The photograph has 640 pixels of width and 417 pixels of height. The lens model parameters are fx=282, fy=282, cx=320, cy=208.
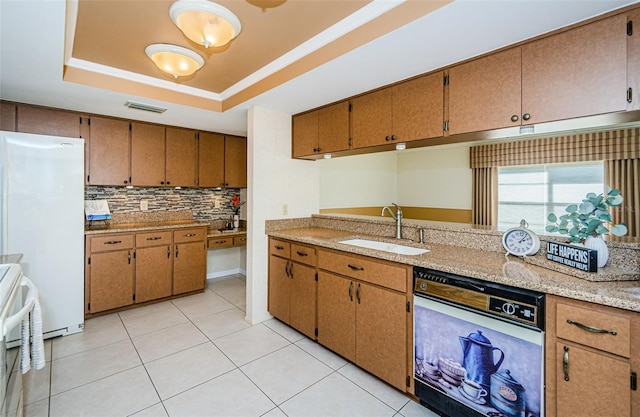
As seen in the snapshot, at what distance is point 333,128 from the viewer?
2.80 metres

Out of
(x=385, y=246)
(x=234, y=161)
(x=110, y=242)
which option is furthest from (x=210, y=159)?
(x=385, y=246)

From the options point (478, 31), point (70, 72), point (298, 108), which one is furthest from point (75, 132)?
point (478, 31)

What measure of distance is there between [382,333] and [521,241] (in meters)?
1.11

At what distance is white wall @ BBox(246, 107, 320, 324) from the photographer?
3002 mm

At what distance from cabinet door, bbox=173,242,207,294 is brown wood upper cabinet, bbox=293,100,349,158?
1898mm

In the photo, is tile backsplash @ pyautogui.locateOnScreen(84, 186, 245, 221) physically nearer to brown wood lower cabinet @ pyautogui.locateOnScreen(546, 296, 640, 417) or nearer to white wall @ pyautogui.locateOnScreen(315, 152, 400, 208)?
white wall @ pyautogui.locateOnScreen(315, 152, 400, 208)

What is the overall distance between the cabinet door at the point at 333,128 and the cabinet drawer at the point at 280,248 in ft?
3.39

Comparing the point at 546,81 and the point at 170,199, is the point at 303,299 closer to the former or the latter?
the point at 546,81

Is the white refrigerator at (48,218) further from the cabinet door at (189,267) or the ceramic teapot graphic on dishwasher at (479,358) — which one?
the ceramic teapot graphic on dishwasher at (479,358)

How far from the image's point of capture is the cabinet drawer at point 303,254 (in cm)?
256

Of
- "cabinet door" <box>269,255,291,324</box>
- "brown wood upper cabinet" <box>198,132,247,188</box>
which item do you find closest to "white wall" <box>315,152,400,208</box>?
"brown wood upper cabinet" <box>198,132,247,188</box>

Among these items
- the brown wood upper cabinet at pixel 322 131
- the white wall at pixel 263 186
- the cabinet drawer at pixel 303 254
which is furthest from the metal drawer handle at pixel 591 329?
the white wall at pixel 263 186

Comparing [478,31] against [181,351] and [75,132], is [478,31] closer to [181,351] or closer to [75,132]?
[181,351]

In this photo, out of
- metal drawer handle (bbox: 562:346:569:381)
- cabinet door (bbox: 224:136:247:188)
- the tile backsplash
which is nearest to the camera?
metal drawer handle (bbox: 562:346:569:381)
